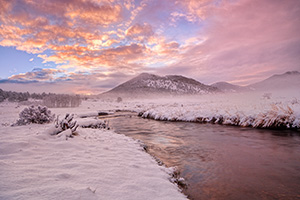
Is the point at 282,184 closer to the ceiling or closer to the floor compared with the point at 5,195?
closer to the floor

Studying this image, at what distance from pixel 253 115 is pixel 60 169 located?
1651 cm

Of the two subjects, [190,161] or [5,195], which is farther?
[190,161]

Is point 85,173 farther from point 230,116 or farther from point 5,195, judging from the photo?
point 230,116

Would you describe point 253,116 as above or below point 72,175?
above

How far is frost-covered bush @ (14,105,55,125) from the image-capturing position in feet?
38.0

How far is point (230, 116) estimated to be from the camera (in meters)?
16.9

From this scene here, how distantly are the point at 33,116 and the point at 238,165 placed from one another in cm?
1314

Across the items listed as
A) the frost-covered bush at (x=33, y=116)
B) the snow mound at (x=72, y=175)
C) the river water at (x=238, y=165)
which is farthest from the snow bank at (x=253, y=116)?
the frost-covered bush at (x=33, y=116)

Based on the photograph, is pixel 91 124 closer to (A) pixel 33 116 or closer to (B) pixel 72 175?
(A) pixel 33 116

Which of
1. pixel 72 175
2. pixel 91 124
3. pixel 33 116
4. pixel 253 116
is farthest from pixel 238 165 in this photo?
pixel 33 116

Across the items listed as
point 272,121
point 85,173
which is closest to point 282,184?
point 85,173

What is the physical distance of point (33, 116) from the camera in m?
11.8

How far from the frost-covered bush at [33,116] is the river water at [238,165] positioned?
8854mm

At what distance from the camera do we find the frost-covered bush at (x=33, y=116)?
11.6 m
